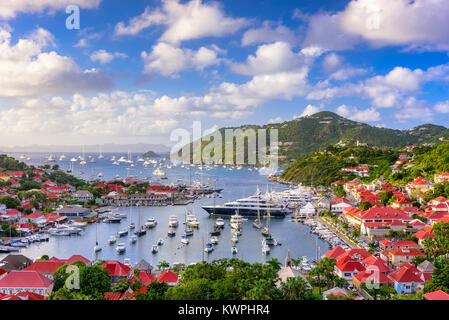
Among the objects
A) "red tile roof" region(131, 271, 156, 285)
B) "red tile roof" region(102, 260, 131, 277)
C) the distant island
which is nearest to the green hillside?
the distant island

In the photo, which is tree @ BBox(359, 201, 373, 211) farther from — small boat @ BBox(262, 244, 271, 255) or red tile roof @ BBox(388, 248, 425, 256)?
small boat @ BBox(262, 244, 271, 255)

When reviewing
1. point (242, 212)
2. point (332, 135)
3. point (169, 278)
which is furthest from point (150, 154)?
point (169, 278)

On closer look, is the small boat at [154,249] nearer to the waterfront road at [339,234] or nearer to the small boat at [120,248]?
the small boat at [120,248]

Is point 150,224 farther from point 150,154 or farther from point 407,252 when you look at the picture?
point 150,154

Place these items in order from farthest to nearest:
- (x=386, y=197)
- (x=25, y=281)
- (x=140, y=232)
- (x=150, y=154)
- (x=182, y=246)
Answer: (x=150, y=154), (x=386, y=197), (x=140, y=232), (x=182, y=246), (x=25, y=281)

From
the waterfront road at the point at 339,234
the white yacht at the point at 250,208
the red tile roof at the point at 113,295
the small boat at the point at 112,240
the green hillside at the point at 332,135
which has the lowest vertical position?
the small boat at the point at 112,240

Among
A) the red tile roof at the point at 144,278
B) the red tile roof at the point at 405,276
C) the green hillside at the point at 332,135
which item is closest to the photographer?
the red tile roof at the point at 144,278

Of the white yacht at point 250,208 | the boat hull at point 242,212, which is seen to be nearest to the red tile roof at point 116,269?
the white yacht at point 250,208

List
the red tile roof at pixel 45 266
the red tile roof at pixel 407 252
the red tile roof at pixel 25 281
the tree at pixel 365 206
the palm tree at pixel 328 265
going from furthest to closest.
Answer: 1. the tree at pixel 365 206
2. the red tile roof at pixel 407 252
3. the red tile roof at pixel 45 266
4. the palm tree at pixel 328 265
5. the red tile roof at pixel 25 281
